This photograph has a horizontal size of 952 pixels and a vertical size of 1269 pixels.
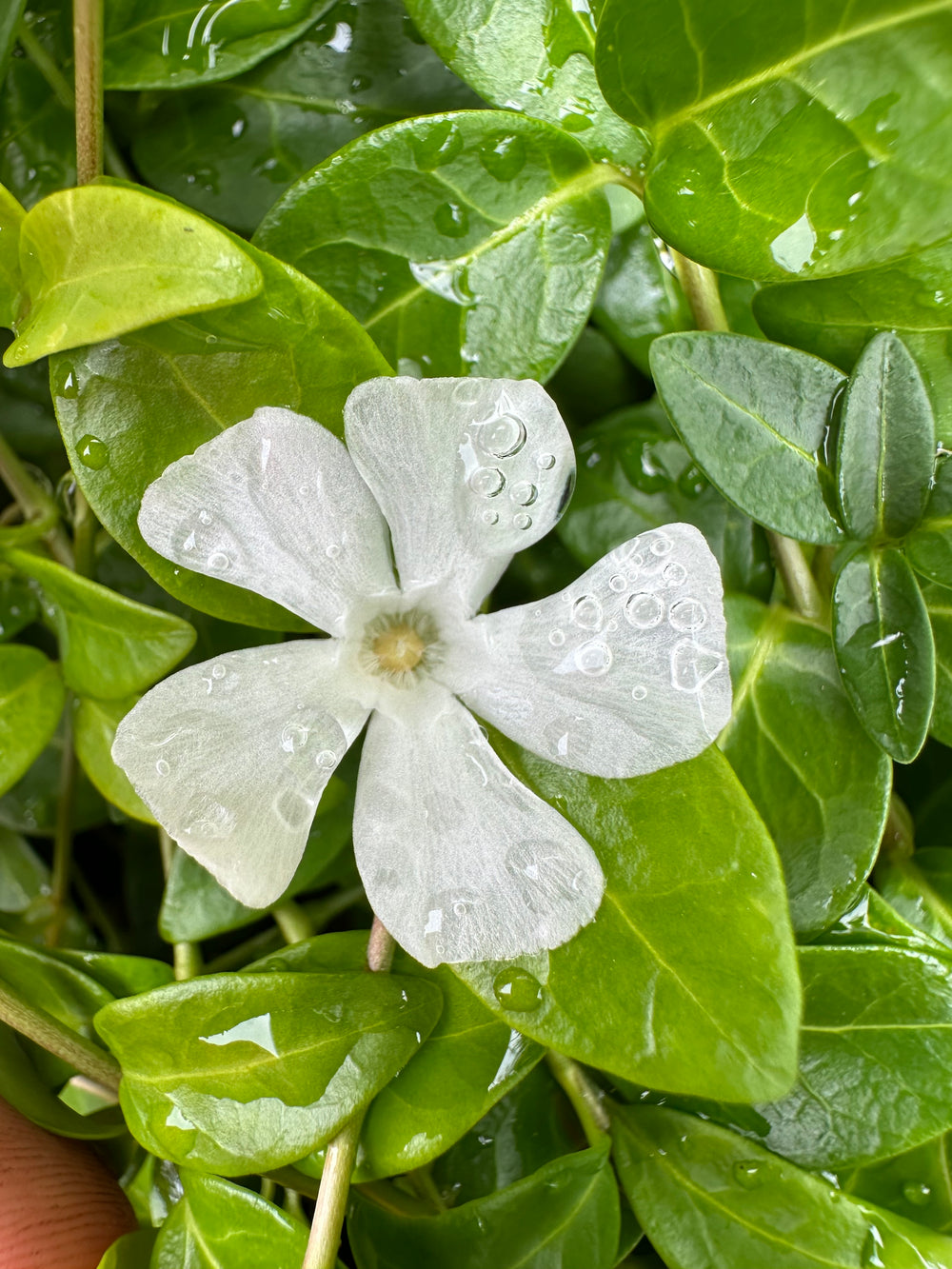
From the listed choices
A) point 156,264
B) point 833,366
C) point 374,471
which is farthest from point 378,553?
point 833,366

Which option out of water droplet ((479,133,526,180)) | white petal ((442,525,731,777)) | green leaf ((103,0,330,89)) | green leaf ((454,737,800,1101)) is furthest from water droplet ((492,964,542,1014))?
green leaf ((103,0,330,89))

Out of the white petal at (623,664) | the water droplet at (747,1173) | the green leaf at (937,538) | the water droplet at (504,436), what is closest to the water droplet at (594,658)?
the white petal at (623,664)

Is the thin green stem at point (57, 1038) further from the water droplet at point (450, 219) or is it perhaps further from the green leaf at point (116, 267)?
the water droplet at point (450, 219)

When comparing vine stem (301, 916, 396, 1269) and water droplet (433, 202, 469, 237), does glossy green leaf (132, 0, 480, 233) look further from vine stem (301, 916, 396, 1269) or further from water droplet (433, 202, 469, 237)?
vine stem (301, 916, 396, 1269)

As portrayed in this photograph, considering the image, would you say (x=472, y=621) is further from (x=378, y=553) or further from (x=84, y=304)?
(x=84, y=304)

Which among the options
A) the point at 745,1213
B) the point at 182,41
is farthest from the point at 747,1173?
the point at 182,41

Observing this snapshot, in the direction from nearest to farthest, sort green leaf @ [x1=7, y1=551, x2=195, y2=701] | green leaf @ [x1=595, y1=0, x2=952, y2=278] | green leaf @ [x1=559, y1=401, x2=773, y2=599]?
green leaf @ [x1=595, y1=0, x2=952, y2=278] → green leaf @ [x1=7, y1=551, x2=195, y2=701] → green leaf @ [x1=559, y1=401, x2=773, y2=599]
